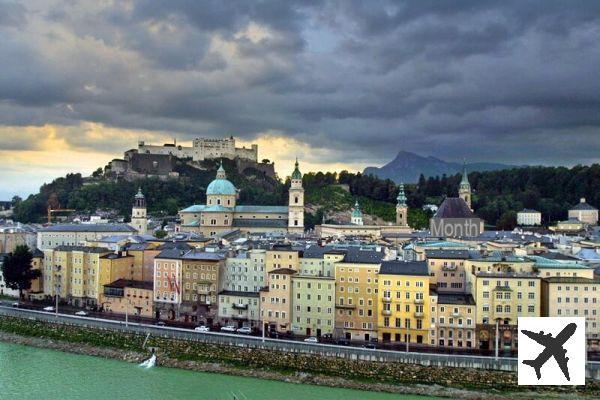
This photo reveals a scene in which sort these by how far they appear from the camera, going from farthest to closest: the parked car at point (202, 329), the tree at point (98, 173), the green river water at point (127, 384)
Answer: the tree at point (98, 173)
the parked car at point (202, 329)
the green river water at point (127, 384)

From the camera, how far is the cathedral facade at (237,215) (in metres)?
71.6

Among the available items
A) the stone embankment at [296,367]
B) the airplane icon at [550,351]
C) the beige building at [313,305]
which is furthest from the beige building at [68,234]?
the airplane icon at [550,351]

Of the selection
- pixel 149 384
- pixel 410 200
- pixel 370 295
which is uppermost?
pixel 410 200

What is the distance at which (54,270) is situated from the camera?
46.2m

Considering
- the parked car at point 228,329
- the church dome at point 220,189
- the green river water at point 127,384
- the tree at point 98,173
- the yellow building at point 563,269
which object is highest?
the tree at point 98,173

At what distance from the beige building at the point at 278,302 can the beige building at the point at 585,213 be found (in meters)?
53.3

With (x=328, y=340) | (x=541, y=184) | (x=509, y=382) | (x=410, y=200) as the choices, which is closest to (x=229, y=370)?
(x=328, y=340)

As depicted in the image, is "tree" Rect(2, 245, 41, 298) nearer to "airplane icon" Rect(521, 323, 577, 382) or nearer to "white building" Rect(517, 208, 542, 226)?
"airplane icon" Rect(521, 323, 577, 382)

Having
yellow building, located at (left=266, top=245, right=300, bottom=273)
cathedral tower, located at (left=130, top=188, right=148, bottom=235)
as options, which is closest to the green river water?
yellow building, located at (left=266, top=245, right=300, bottom=273)

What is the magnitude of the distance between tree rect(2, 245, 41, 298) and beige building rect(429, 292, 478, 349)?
27527 mm

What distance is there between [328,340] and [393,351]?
4.48 meters

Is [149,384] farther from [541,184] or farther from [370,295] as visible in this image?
[541,184]

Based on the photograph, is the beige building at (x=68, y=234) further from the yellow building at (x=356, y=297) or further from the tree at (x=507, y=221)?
the tree at (x=507, y=221)

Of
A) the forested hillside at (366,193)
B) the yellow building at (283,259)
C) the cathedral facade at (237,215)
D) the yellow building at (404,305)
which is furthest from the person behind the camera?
the forested hillside at (366,193)
